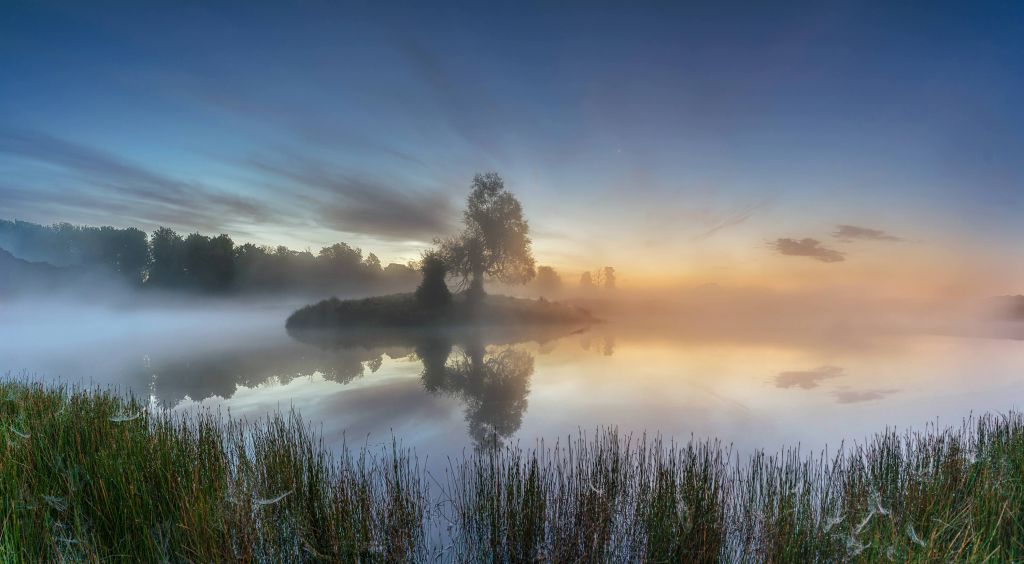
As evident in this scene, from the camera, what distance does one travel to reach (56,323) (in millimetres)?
66000

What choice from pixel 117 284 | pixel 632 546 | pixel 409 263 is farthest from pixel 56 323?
pixel 632 546

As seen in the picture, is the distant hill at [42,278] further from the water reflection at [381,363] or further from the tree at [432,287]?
the tree at [432,287]

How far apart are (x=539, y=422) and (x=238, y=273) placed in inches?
2580

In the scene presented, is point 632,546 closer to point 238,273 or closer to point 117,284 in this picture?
point 238,273

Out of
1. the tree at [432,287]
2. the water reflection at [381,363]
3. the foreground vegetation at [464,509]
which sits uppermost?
the tree at [432,287]

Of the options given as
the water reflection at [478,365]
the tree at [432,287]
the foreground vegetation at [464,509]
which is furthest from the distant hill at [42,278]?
the foreground vegetation at [464,509]

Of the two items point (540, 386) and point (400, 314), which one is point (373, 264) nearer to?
point (400, 314)

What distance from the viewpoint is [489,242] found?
139 ft

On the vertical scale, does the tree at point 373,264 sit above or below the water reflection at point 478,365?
above

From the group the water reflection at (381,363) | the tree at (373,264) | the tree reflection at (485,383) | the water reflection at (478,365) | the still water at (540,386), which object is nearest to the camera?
the still water at (540,386)

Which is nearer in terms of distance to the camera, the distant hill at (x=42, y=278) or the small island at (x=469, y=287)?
the small island at (x=469, y=287)

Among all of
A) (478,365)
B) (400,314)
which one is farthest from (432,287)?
(478,365)

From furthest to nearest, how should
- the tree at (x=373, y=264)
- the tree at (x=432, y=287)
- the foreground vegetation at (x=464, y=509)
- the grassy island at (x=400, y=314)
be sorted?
the tree at (x=373, y=264) < the tree at (x=432, y=287) < the grassy island at (x=400, y=314) < the foreground vegetation at (x=464, y=509)

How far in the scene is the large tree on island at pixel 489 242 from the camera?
4166 cm
